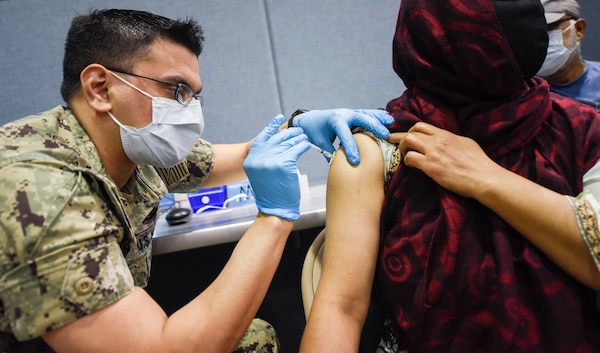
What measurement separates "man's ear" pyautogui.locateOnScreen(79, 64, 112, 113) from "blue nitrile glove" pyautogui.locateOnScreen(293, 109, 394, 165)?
24.8 inches

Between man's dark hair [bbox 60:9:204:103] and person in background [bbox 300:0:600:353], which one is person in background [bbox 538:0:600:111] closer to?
person in background [bbox 300:0:600:353]

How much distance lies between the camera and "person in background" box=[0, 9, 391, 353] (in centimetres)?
67

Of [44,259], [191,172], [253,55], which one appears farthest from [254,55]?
[44,259]

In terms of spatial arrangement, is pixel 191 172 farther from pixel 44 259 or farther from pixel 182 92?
pixel 44 259

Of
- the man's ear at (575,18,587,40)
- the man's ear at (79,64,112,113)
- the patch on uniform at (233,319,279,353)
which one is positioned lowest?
the patch on uniform at (233,319,279,353)

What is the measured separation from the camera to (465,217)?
29.5 inches

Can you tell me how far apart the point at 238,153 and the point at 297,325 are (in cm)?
90

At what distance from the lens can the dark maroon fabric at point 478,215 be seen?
0.69 m

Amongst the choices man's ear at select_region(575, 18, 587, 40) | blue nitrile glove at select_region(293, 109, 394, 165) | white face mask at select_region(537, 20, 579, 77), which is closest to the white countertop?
blue nitrile glove at select_region(293, 109, 394, 165)

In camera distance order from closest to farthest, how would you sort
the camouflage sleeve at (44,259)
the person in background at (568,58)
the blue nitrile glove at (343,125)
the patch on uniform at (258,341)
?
the camouflage sleeve at (44,259), the blue nitrile glove at (343,125), the patch on uniform at (258,341), the person in background at (568,58)

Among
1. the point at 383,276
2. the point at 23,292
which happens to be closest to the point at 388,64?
the point at 383,276

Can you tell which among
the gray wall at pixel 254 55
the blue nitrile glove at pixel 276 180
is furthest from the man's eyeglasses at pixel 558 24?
the blue nitrile glove at pixel 276 180

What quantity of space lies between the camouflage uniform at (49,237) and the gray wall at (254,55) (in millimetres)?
1196

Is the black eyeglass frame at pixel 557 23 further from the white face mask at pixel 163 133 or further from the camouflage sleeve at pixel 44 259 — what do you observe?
the camouflage sleeve at pixel 44 259
